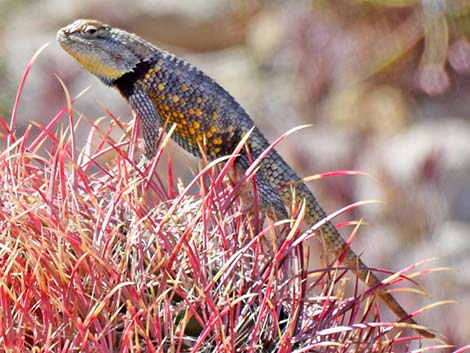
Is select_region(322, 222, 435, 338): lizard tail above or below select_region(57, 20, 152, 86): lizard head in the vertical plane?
below

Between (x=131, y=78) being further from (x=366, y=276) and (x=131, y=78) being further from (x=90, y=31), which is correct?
(x=366, y=276)

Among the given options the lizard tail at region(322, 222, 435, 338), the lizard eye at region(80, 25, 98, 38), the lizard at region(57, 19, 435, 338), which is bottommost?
the lizard tail at region(322, 222, 435, 338)

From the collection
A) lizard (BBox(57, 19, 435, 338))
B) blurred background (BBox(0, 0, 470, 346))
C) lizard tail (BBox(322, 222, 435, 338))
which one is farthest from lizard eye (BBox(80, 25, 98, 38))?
blurred background (BBox(0, 0, 470, 346))

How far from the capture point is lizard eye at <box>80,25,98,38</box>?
280cm

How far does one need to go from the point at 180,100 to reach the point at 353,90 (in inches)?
227

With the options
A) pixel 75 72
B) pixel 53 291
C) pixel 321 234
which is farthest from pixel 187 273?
pixel 75 72

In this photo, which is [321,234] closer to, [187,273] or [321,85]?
[187,273]

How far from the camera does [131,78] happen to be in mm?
2783

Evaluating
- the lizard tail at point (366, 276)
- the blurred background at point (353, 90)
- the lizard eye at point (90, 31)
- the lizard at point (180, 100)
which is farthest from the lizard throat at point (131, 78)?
the blurred background at point (353, 90)

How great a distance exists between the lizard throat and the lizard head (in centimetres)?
1

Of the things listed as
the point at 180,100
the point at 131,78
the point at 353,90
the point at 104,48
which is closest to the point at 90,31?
the point at 104,48

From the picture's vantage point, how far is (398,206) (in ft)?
21.5

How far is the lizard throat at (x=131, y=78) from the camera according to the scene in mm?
2760

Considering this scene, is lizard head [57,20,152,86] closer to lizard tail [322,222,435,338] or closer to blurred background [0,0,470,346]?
lizard tail [322,222,435,338]
